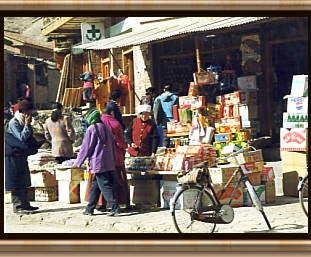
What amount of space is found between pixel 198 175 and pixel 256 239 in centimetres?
108

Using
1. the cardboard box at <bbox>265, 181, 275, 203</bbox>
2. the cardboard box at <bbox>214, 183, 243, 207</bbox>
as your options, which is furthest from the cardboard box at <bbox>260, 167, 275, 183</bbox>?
the cardboard box at <bbox>214, 183, 243, 207</bbox>

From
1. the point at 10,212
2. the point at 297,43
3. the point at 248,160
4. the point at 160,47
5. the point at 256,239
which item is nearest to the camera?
the point at 256,239

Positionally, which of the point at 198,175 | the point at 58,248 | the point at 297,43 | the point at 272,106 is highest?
the point at 297,43

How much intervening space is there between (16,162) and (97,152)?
1.21 meters

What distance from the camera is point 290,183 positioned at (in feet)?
35.7

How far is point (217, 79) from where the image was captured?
45.1 ft

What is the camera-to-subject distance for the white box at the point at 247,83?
13.7m

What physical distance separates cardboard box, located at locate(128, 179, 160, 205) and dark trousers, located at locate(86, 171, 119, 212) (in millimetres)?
495

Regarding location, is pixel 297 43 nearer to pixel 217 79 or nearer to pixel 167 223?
pixel 217 79

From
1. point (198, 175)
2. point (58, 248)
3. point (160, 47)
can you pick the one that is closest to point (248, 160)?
point (198, 175)

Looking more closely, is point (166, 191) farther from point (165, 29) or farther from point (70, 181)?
point (165, 29)

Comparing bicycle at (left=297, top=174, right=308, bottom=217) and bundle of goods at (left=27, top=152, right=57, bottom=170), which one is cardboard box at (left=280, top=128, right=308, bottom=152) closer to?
bicycle at (left=297, top=174, right=308, bottom=217)

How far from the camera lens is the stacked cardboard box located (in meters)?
11.5

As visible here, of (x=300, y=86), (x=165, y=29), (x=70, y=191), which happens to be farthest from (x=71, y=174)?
(x=165, y=29)
